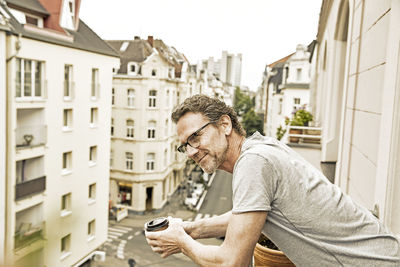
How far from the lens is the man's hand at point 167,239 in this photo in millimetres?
590

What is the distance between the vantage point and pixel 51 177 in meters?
4.44

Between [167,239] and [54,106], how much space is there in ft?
13.6

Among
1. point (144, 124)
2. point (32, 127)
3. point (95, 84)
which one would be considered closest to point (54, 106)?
point (32, 127)

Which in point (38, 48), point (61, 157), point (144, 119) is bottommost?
point (61, 157)

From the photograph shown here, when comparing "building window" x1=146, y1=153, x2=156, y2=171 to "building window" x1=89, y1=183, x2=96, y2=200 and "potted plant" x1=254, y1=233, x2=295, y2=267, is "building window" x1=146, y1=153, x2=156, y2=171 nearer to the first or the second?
"building window" x1=89, y1=183, x2=96, y2=200

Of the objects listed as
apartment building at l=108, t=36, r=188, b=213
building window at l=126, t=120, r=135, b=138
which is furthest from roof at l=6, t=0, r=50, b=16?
building window at l=126, t=120, r=135, b=138

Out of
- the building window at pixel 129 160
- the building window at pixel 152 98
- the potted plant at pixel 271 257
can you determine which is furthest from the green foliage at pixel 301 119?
the building window at pixel 129 160

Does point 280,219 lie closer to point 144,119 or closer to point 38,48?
point 38,48

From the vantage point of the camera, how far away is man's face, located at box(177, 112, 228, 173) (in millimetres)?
589

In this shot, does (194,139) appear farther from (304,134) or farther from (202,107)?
(304,134)

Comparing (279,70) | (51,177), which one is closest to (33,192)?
(51,177)

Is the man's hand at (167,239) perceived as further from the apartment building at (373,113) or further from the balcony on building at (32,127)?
the balcony on building at (32,127)

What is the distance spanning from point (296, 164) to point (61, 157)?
4.53 metres

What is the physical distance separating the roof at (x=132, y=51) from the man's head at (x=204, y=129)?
17.5 ft
